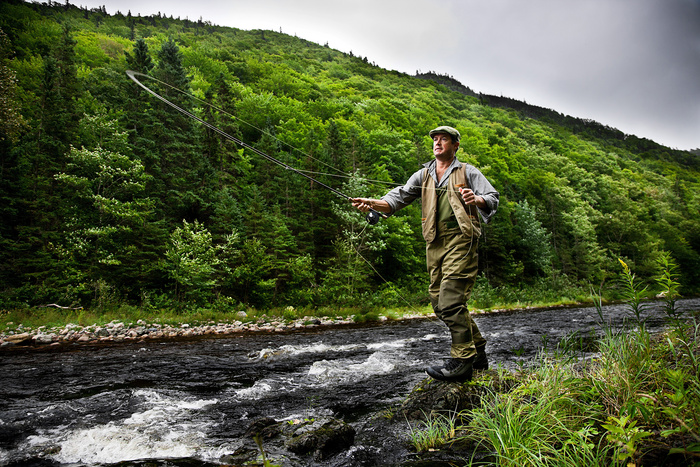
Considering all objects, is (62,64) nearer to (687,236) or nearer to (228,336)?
(228,336)

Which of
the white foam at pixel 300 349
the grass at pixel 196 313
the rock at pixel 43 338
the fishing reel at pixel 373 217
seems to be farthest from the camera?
the grass at pixel 196 313

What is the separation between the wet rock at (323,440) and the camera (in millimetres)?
2844

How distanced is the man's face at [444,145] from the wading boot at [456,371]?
2.20m

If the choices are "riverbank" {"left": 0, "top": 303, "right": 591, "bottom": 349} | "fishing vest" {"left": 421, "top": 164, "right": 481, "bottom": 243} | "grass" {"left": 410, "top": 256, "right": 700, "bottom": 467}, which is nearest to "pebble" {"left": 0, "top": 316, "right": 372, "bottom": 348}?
"riverbank" {"left": 0, "top": 303, "right": 591, "bottom": 349}

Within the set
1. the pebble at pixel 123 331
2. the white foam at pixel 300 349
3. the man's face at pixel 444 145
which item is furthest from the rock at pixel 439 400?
the pebble at pixel 123 331

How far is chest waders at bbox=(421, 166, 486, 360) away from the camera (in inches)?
137

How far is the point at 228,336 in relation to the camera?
11.4m

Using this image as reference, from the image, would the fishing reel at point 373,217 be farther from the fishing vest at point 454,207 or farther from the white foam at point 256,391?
the white foam at point 256,391

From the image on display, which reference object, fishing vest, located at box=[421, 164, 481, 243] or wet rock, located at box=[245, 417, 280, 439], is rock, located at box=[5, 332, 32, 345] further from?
fishing vest, located at box=[421, 164, 481, 243]

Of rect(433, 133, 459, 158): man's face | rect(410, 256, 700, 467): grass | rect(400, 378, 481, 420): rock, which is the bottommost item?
rect(400, 378, 481, 420): rock

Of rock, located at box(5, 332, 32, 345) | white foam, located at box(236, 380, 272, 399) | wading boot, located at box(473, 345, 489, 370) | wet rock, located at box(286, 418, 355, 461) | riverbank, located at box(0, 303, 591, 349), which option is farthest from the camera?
riverbank, located at box(0, 303, 591, 349)

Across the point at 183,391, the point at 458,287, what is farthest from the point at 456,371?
the point at 183,391

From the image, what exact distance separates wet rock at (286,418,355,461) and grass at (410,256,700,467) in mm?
590

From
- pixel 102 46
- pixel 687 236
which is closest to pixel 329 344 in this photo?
pixel 102 46
